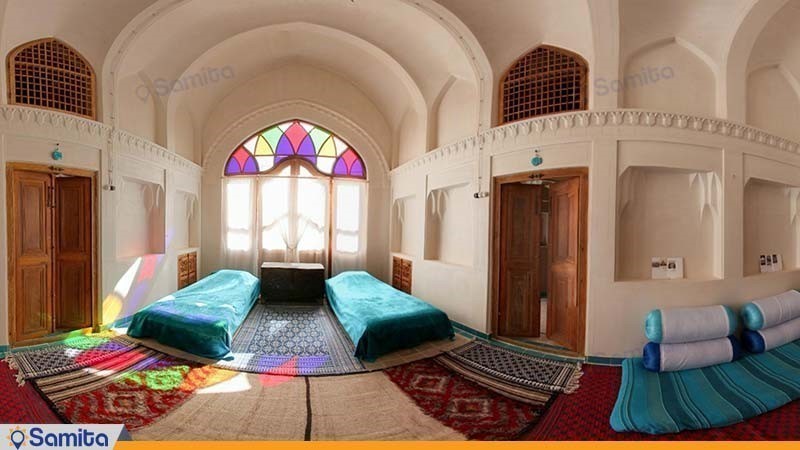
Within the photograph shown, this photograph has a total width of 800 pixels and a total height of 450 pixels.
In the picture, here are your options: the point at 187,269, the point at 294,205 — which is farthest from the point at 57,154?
the point at 294,205

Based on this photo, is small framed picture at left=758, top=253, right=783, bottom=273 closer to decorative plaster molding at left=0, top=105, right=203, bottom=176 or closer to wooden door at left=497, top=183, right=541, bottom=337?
wooden door at left=497, top=183, right=541, bottom=337

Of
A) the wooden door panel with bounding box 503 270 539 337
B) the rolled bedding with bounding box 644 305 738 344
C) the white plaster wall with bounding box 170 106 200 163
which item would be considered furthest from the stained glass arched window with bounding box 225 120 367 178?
the rolled bedding with bounding box 644 305 738 344

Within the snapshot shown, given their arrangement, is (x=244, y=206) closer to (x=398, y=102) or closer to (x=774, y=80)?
(x=398, y=102)

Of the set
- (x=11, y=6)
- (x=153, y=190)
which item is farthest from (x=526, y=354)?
(x=11, y=6)

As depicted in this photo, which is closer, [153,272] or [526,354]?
[526,354]

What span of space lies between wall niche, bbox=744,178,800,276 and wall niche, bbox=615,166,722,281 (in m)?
0.67

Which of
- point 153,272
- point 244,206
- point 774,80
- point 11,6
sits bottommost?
point 153,272

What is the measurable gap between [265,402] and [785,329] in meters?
5.50

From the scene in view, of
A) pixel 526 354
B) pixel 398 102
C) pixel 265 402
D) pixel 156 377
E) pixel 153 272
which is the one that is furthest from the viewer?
pixel 398 102

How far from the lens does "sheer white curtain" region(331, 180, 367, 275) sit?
7.48 metres

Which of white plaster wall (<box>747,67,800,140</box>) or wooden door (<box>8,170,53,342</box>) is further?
white plaster wall (<box>747,67,800,140</box>)

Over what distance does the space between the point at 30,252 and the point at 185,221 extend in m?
2.66

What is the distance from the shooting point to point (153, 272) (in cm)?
544

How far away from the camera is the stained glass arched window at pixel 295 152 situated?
291 inches
